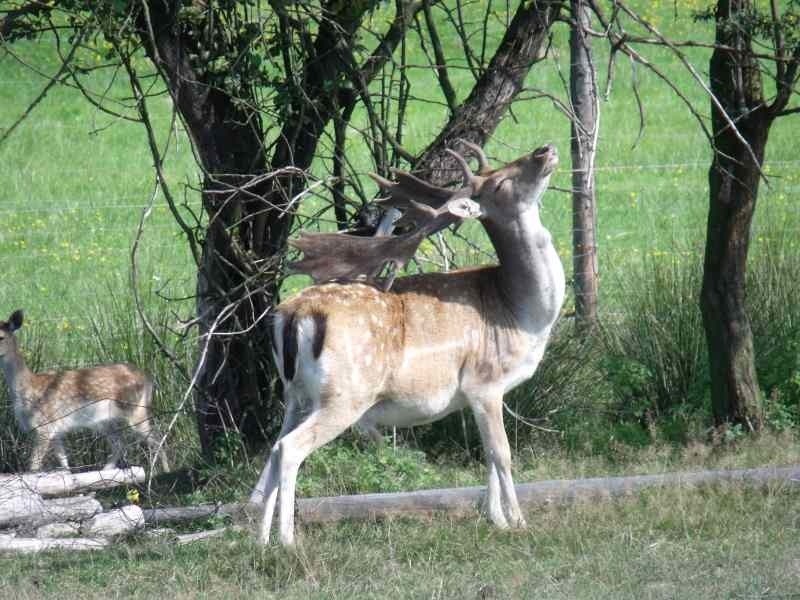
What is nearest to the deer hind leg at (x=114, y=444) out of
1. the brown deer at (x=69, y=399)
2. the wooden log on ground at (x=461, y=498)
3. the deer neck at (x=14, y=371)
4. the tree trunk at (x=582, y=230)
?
the brown deer at (x=69, y=399)

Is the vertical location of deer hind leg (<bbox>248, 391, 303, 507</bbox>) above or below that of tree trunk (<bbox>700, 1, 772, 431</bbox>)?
below

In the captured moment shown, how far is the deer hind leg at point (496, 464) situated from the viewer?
23.3ft

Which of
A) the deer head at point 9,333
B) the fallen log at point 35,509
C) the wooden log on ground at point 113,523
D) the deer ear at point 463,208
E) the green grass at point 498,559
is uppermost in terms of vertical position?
the deer ear at point 463,208

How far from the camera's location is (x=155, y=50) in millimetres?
7227

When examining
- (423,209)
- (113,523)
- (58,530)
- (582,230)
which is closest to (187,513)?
(113,523)

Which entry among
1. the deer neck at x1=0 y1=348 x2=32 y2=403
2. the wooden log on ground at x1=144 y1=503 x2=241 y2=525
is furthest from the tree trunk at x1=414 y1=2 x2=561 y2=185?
the deer neck at x1=0 y1=348 x2=32 y2=403

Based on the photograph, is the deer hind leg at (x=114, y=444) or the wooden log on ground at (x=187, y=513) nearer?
the wooden log on ground at (x=187, y=513)

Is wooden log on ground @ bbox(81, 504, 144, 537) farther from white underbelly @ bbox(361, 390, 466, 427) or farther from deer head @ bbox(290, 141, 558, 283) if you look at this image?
deer head @ bbox(290, 141, 558, 283)

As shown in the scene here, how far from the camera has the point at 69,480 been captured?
25.9 feet

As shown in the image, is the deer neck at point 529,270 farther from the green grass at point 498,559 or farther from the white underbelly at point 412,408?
the green grass at point 498,559

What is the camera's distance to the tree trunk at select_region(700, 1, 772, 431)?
8.67 metres

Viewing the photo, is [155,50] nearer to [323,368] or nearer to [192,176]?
[323,368]

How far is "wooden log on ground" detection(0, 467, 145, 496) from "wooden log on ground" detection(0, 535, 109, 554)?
432 mm

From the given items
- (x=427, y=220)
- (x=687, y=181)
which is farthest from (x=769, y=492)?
(x=687, y=181)
